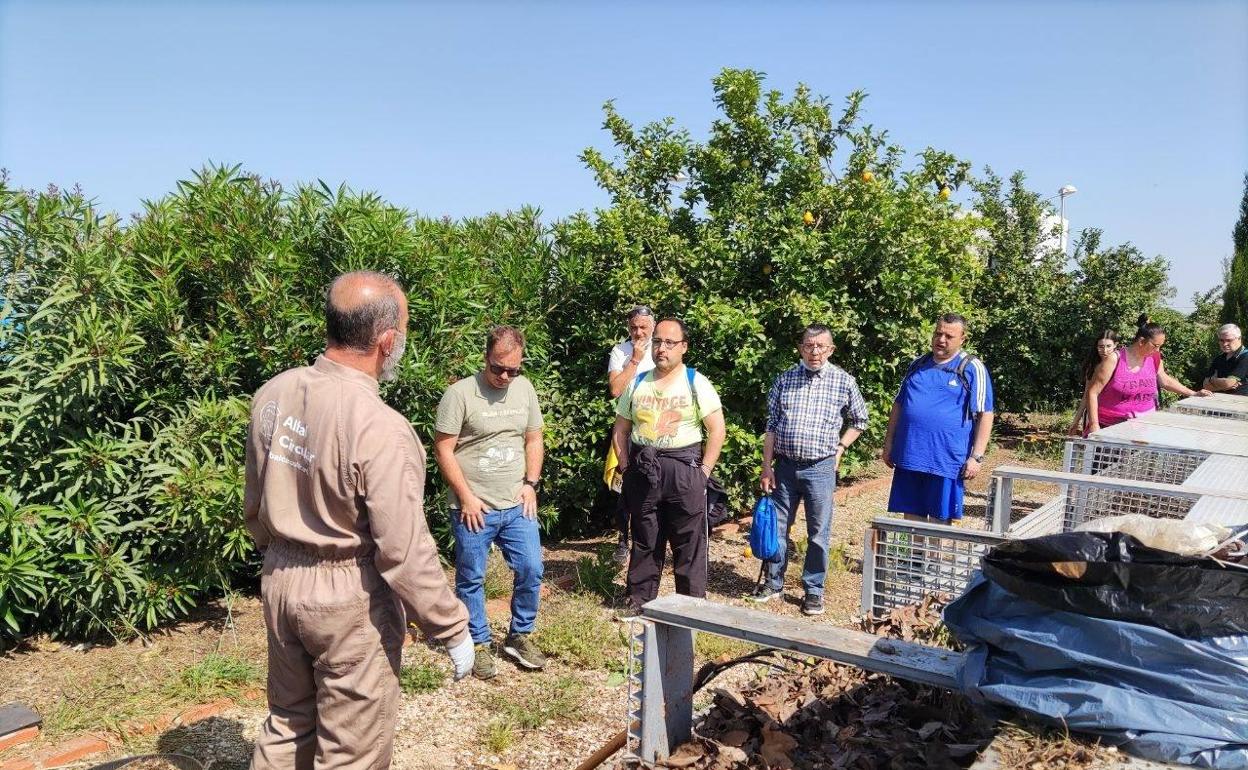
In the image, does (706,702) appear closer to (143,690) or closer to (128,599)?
(143,690)

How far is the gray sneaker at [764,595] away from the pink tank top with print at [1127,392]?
14.4ft

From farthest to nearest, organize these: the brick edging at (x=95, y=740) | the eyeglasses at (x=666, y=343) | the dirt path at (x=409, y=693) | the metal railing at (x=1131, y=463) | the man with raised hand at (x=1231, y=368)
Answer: the man with raised hand at (x=1231, y=368)
the metal railing at (x=1131, y=463)
the eyeglasses at (x=666, y=343)
the dirt path at (x=409, y=693)
the brick edging at (x=95, y=740)

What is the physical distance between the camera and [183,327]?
4941 millimetres

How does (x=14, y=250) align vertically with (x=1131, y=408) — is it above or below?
above

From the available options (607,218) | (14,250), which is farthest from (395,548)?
(607,218)

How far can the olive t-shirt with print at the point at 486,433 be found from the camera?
4.57m

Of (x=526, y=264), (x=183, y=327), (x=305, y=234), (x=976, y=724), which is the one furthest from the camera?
(x=526, y=264)

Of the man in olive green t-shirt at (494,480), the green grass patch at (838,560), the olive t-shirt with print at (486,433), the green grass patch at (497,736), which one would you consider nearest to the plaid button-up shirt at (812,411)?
the green grass patch at (838,560)

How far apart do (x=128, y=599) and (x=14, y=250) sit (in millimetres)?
1941

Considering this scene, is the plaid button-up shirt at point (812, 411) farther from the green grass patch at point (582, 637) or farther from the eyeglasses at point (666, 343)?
the green grass patch at point (582, 637)

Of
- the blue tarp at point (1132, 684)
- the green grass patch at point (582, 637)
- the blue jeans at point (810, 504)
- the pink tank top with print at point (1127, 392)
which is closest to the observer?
the blue tarp at point (1132, 684)

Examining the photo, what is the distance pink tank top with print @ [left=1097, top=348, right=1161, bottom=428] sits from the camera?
8219 mm

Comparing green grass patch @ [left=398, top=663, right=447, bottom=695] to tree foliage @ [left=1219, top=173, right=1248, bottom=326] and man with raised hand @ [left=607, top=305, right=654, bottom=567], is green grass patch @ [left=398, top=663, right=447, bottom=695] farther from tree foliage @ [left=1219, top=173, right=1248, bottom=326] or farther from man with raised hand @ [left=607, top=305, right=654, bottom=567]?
tree foliage @ [left=1219, top=173, right=1248, bottom=326]

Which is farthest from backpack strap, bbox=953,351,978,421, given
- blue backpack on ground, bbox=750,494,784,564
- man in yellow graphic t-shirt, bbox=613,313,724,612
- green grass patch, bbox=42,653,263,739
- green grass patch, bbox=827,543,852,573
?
green grass patch, bbox=42,653,263,739
